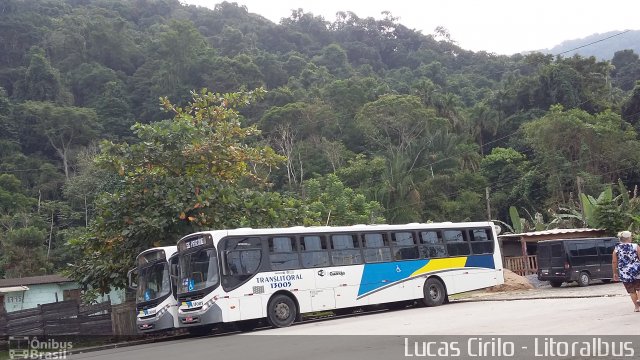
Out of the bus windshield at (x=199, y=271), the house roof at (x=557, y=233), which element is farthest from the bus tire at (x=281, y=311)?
the house roof at (x=557, y=233)

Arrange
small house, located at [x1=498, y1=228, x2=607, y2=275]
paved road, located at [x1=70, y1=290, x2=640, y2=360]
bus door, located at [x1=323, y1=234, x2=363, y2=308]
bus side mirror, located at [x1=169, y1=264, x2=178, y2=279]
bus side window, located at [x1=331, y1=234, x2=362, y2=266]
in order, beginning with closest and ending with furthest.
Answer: paved road, located at [x1=70, y1=290, x2=640, y2=360], bus side mirror, located at [x1=169, y1=264, x2=178, y2=279], bus door, located at [x1=323, y1=234, x2=363, y2=308], bus side window, located at [x1=331, y1=234, x2=362, y2=266], small house, located at [x1=498, y1=228, x2=607, y2=275]

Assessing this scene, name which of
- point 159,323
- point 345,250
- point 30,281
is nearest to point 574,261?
point 345,250

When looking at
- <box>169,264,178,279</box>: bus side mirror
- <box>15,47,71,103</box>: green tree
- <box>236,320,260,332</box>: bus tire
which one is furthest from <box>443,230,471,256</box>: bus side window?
<box>15,47,71,103</box>: green tree

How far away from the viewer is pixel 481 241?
75.0 feet

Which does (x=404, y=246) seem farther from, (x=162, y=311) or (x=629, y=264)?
(x=629, y=264)

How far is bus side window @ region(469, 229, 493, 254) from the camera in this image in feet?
74.2

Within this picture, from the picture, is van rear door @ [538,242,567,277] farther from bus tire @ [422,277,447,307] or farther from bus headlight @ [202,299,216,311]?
bus headlight @ [202,299,216,311]

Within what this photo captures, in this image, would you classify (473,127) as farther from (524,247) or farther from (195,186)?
(195,186)

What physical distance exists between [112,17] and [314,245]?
95.0m

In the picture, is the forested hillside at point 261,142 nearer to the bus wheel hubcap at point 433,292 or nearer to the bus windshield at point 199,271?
the bus windshield at point 199,271

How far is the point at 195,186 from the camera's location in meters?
19.9

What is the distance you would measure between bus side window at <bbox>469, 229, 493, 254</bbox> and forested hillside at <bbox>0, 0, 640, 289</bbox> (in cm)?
575

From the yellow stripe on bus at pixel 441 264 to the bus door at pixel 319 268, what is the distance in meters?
3.28

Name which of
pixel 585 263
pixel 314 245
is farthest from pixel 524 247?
pixel 314 245
